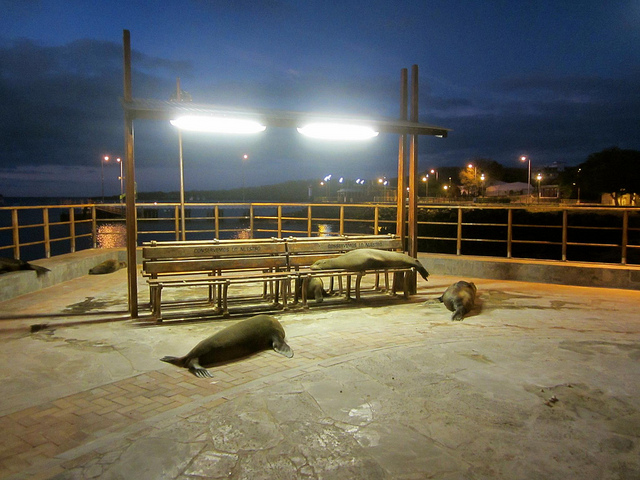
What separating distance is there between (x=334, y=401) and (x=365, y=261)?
399cm

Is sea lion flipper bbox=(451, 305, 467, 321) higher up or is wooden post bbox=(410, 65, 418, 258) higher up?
wooden post bbox=(410, 65, 418, 258)

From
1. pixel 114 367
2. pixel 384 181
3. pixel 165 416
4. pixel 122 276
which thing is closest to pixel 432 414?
pixel 165 416

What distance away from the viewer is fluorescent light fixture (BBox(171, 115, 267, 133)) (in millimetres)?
6561

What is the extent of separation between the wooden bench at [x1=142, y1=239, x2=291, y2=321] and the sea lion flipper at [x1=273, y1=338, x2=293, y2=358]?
5.09 feet

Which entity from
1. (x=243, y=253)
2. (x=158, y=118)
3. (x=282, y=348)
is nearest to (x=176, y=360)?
(x=282, y=348)

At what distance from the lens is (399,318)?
6621 mm

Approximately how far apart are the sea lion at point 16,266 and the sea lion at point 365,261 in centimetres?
523

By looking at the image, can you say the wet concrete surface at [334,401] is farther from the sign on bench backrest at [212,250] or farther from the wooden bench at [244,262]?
the sign on bench backrest at [212,250]

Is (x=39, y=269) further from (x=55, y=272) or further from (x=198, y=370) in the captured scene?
(x=198, y=370)

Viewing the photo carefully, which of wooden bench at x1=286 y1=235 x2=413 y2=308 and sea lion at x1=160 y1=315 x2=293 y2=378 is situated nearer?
sea lion at x1=160 y1=315 x2=293 y2=378

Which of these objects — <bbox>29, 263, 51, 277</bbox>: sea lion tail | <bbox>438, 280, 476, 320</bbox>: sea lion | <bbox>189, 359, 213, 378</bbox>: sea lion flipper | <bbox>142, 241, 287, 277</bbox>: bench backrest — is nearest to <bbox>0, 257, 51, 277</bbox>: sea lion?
<bbox>29, 263, 51, 277</bbox>: sea lion tail

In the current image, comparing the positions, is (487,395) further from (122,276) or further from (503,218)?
(503,218)

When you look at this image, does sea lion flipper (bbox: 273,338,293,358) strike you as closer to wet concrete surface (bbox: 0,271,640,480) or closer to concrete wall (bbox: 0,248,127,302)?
wet concrete surface (bbox: 0,271,640,480)

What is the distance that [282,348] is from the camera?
507cm
